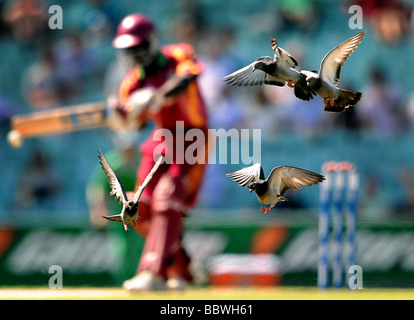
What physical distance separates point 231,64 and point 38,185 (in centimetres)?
246

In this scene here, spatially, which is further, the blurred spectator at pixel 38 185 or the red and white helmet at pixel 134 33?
the blurred spectator at pixel 38 185

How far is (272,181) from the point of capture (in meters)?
3.54

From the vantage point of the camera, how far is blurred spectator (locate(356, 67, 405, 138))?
33.4 feet

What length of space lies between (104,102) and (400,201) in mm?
3428

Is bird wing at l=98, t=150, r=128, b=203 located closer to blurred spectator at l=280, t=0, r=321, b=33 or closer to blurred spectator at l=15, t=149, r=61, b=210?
blurred spectator at l=15, t=149, r=61, b=210

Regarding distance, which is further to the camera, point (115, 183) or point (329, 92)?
point (115, 183)

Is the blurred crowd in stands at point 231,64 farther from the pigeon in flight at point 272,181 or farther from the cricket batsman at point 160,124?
the pigeon in flight at point 272,181

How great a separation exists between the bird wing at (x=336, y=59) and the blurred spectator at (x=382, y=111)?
6.74m

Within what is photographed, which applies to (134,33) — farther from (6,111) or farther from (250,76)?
(6,111)

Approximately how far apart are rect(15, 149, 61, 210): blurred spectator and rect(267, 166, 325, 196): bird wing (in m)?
7.04

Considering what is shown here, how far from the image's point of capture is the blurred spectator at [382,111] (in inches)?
401

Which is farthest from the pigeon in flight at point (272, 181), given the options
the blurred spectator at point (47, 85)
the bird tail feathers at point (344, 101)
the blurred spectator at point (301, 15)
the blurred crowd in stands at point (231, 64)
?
the blurred spectator at point (47, 85)

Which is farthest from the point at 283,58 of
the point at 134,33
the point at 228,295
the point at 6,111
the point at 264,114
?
the point at 6,111

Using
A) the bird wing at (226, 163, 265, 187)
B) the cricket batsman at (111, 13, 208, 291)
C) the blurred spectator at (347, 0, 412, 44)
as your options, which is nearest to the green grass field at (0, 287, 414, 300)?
the cricket batsman at (111, 13, 208, 291)
